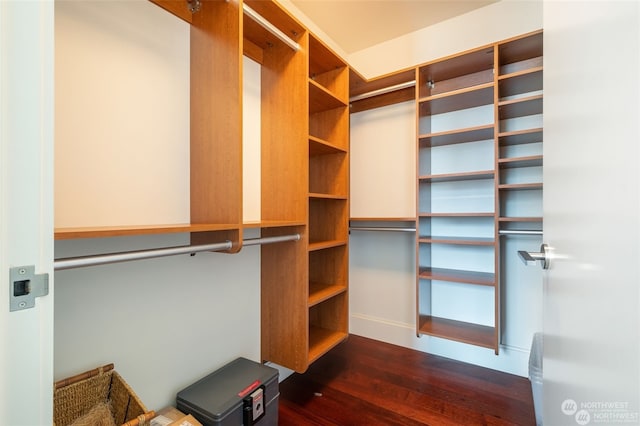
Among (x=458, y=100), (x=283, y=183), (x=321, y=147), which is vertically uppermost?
(x=458, y=100)

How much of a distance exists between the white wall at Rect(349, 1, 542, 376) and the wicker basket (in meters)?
2.05

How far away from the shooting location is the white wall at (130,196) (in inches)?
38.3

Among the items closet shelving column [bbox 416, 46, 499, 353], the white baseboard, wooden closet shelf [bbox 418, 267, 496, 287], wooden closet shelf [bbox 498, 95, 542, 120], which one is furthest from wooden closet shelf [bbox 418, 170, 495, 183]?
the white baseboard

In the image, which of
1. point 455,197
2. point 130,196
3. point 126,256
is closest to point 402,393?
point 455,197

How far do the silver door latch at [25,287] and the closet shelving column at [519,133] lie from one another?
84.2 inches

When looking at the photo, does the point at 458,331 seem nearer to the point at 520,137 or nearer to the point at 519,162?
the point at 519,162

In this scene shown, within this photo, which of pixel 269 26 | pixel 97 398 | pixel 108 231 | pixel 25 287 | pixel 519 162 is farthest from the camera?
Result: pixel 519 162

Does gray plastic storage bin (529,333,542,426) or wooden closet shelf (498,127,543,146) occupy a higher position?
wooden closet shelf (498,127,543,146)

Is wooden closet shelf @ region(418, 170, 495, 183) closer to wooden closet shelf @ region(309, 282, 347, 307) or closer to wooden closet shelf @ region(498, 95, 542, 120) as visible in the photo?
wooden closet shelf @ region(498, 95, 542, 120)

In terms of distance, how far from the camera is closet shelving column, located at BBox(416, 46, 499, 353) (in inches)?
77.9

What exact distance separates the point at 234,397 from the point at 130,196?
3.31 ft

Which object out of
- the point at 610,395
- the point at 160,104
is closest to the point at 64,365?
the point at 160,104

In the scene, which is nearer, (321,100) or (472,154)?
(321,100)

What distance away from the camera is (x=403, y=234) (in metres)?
2.49
